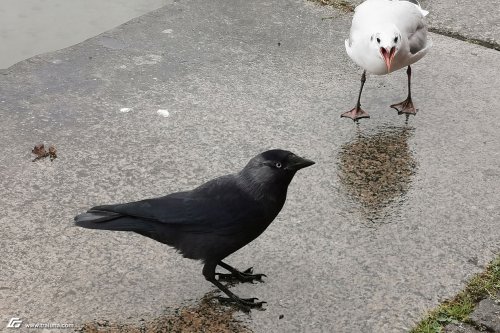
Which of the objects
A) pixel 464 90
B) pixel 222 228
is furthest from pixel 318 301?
pixel 464 90

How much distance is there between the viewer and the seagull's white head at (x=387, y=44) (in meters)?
4.38

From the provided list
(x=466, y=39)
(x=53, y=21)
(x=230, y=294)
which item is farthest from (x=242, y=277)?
(x=53, y=21)

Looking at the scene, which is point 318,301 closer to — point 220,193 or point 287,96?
point 220,193

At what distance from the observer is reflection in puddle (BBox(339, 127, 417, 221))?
3.83 meters

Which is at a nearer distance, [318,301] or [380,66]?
[318,301]

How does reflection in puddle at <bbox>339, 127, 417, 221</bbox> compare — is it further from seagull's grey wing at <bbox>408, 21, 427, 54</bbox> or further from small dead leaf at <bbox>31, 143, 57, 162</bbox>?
small dead leaf at <bbox>31, 143, 57, 162</bbox>

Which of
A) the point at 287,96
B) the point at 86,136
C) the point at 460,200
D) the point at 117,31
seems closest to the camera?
the point at 460,200

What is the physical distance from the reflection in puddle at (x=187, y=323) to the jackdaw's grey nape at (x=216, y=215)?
204mm

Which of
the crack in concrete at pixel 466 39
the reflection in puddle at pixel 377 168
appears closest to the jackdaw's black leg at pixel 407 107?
the reflection in puddle at pixel 377 168

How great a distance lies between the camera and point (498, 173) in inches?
160

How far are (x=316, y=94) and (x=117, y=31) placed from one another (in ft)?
5.13

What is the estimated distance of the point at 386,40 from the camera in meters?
4.40

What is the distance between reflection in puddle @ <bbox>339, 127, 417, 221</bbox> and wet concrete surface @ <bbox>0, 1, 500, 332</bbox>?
11mm

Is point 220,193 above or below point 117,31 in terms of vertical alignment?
above
